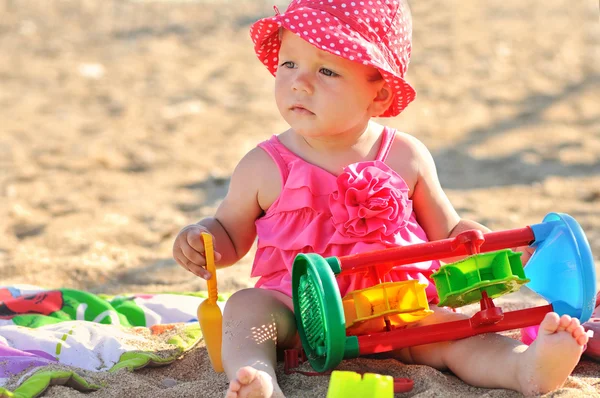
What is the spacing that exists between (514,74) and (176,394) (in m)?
4.75

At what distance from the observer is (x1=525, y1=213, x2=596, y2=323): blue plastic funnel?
198cm

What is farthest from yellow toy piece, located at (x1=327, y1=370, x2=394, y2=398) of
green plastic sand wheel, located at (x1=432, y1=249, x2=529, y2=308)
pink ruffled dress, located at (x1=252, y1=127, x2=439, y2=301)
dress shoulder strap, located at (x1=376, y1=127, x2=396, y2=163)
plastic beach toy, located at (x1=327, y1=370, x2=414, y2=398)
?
dress shoulder strap, located at (x1=376, y1=127, x2=396, y2=163)

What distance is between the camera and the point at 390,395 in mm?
1650

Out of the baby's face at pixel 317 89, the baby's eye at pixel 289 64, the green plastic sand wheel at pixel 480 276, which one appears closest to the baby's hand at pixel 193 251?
the baby's face at pixel 317 89

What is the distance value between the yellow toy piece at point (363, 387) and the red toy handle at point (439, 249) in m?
0.37

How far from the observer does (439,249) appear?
202 cm

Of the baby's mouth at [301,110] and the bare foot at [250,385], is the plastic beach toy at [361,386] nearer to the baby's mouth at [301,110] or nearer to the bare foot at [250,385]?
the bare foot at [250,385]

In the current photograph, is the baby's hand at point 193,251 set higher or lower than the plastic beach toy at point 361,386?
higher

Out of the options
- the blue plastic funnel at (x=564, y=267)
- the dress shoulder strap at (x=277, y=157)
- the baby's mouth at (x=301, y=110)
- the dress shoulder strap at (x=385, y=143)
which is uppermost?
the baby's mouth at (x=301, y=110)

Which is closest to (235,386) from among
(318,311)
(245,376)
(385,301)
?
(245,376)

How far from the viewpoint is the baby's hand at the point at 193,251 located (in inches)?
89.0

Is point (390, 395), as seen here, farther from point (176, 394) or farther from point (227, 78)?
point (227, 78)

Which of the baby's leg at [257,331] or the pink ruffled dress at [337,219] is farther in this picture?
the pink ruffled dress at [337,219]

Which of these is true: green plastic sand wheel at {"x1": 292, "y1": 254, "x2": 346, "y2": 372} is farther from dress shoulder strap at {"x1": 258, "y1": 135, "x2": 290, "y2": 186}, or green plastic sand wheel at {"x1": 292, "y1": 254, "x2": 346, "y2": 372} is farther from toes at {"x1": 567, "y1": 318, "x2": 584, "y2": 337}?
toes at {"x1": 567, "y1": 318, "x2": 584, "y2": 337}
